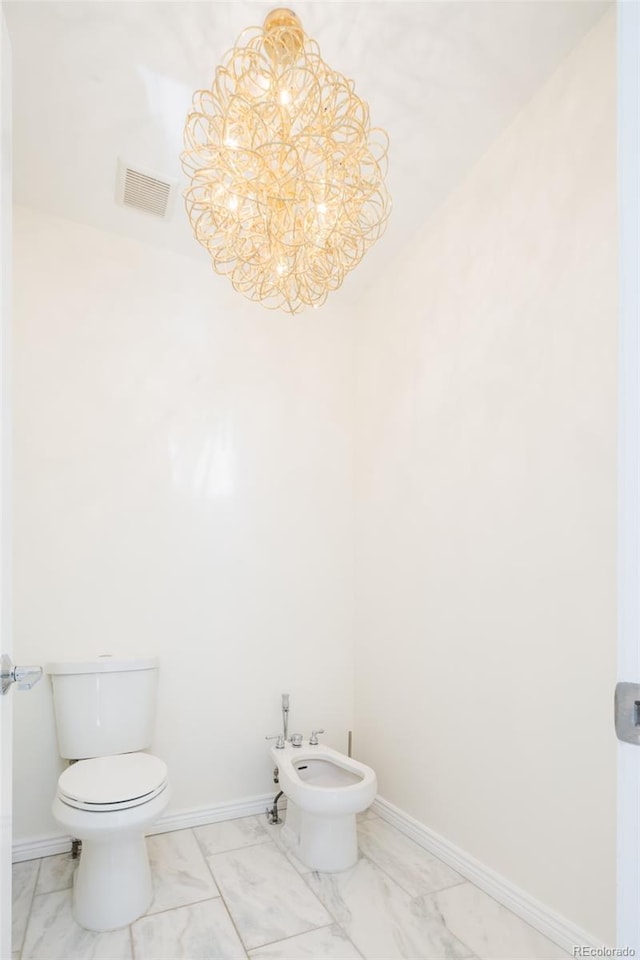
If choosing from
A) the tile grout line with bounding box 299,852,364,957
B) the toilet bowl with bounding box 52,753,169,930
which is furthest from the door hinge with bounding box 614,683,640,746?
the toilet bowl with bounding box 52,753,169,930

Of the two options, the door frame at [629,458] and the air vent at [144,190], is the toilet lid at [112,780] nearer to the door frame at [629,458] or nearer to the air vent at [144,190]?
the door frame at [629,458]

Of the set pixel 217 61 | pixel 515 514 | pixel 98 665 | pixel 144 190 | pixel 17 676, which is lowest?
pixel 98 665

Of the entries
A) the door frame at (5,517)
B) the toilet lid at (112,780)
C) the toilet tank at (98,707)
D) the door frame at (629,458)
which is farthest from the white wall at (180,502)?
the door frame at (629,458)

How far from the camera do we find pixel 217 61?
5.97 feet

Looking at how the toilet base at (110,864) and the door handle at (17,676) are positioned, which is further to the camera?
the toilet base at (110,864)

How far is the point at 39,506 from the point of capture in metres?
2.42

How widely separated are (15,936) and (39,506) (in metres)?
1.45

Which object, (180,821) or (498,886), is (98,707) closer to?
(180,821)

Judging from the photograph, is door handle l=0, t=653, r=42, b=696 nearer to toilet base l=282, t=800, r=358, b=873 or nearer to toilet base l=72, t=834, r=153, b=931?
toilet base l=72, t=834, r=153, b=931

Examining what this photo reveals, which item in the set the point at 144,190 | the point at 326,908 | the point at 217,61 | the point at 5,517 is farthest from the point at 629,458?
the point at 144,190

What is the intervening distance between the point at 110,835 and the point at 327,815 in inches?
30.5

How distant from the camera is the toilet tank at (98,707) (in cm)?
224

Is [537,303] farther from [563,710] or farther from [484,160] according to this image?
[563,710]

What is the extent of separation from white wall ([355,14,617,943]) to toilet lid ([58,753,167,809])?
1104mm
